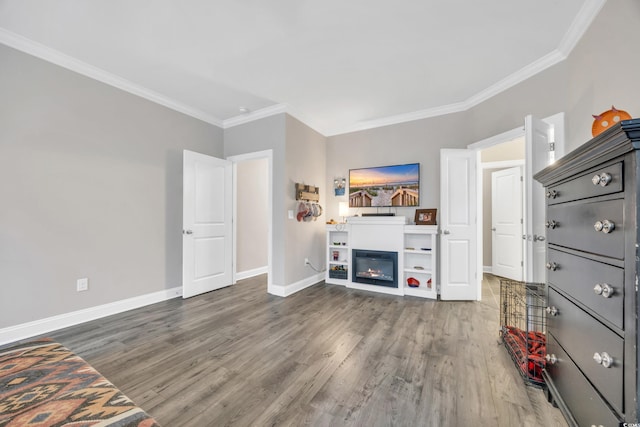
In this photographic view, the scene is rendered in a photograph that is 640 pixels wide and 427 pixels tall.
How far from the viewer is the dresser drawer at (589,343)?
2.82 feet

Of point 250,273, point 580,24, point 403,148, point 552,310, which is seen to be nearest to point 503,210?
point 403,148

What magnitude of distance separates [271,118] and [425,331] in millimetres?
3408

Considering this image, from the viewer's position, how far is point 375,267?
13.1ft

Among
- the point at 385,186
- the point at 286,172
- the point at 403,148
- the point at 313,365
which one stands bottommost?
the point at 313,365

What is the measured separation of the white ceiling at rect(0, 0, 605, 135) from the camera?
2.00 meters

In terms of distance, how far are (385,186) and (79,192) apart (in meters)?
3.93

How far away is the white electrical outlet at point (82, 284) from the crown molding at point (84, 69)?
→ 222 centimetres

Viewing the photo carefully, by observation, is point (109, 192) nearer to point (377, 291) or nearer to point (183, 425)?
point (183, 425)

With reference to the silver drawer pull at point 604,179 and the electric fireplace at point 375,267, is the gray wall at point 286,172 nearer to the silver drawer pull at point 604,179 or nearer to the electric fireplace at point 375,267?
the electric fireplace at point 375,267

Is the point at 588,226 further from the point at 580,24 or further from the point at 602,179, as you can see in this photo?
the point at 580,24

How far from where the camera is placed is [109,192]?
9.64 ft

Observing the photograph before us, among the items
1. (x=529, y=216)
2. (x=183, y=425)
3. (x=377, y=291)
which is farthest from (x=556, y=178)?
(x=377, y=291)

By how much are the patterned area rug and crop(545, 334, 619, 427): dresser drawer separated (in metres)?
1.60

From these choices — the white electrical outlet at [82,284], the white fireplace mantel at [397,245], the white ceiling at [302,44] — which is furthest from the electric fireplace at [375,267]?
the white electrical outlet at [82,284]
